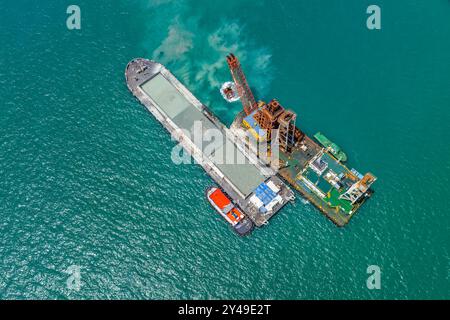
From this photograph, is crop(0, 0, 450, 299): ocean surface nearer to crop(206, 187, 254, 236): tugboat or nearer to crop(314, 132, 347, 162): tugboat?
crop(206, 187, 254, 236): tugboat

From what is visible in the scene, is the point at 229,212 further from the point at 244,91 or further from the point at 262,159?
the point at 244,91

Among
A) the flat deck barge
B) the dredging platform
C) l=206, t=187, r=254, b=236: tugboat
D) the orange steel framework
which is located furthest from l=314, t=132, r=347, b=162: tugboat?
l=206, t=187, r=254, b=236: tugboat

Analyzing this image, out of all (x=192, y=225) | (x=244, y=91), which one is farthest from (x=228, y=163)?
(x=244, y=91)

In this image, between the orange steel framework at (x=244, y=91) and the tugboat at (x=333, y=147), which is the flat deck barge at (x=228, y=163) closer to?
the orange steel framework at (x=244, y=91)

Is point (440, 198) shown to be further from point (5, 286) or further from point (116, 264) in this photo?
point (5, 286)

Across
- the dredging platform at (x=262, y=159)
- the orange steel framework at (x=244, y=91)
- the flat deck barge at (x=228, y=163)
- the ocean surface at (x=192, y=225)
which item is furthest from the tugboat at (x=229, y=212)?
the orange steel framework at (x=244, y=91)

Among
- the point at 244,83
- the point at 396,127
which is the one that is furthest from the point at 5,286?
the point at 396,127
